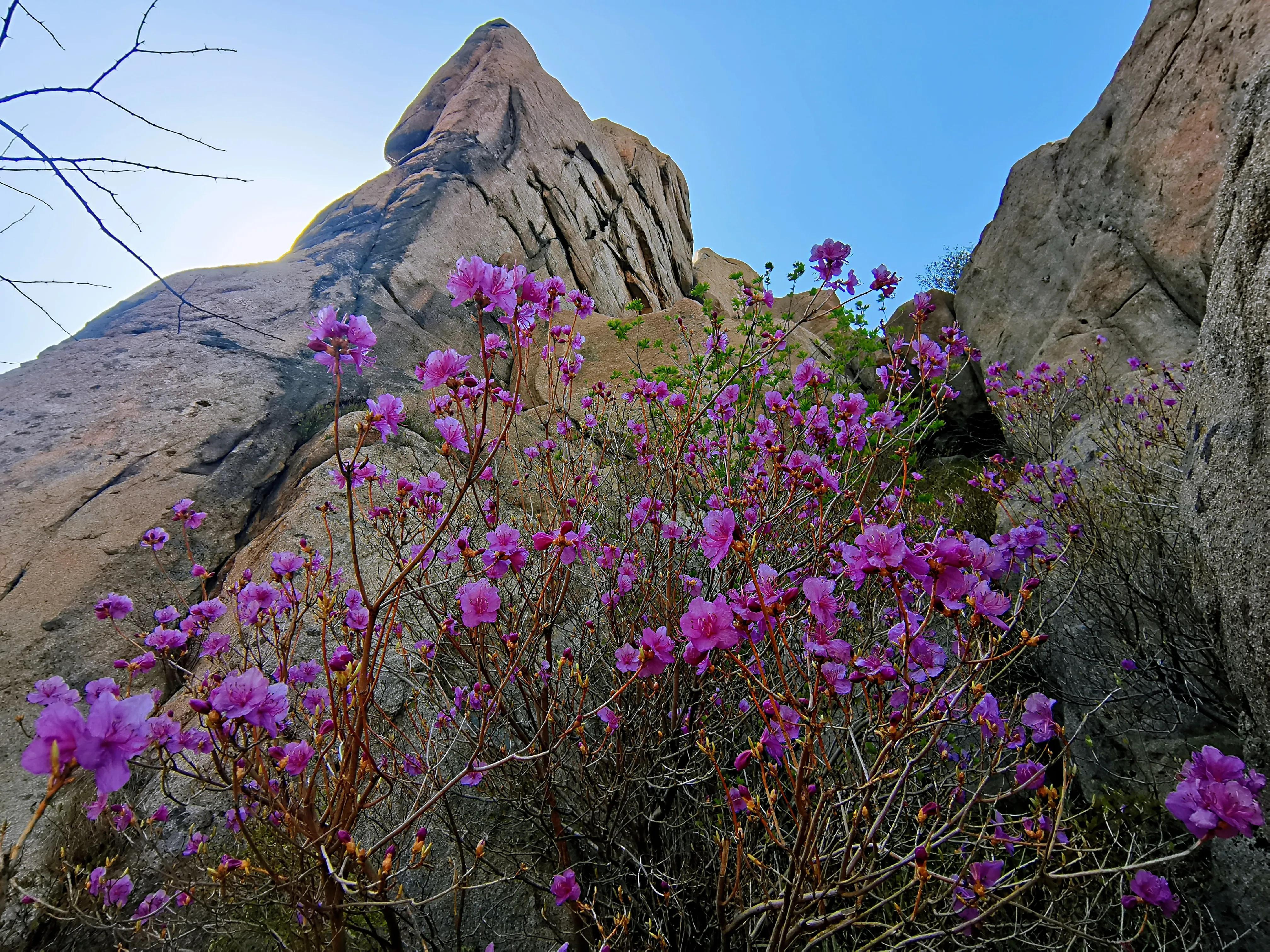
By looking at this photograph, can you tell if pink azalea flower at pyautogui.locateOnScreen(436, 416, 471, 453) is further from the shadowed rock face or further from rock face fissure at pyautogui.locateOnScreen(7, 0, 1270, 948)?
the shadowed rock face

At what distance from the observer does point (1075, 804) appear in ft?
9.74

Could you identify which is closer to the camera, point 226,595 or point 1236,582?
point 1236,582

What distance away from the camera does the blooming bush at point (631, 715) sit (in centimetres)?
123

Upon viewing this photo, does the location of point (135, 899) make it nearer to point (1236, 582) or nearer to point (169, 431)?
point (169, 431)

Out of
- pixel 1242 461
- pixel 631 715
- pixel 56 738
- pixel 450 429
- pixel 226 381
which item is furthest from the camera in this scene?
pixel 226 381

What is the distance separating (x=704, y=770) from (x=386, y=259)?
8624mm

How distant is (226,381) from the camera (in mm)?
A: 6242

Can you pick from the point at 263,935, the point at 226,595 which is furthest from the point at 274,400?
the point at 263,935

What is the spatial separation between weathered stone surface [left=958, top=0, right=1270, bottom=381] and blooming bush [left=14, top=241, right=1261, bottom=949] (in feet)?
17.3

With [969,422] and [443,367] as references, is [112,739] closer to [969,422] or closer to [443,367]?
[443,367]

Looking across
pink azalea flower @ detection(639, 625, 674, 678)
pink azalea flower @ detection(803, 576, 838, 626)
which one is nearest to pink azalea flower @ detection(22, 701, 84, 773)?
pink azalea flower @ detection(639, 625, 674, 678)

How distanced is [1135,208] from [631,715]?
9.26 m

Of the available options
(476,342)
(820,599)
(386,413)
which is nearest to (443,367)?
(386,413)

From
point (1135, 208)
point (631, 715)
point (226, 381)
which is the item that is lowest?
point (631, 715)
